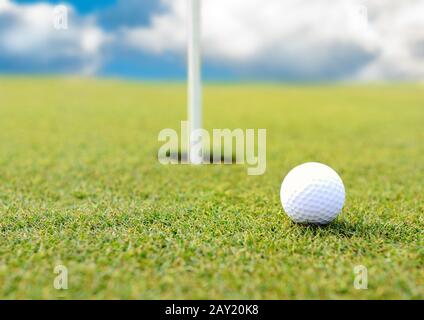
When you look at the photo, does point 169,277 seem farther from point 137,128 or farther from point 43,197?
point 137,128

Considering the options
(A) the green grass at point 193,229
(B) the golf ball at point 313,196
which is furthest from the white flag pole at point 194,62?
(B) the golf ball at point 313,196

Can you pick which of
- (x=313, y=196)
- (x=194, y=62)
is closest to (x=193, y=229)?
(x=313, y=196)

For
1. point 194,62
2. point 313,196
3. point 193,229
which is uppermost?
point 194,62

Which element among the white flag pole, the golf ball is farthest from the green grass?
the white flag pole

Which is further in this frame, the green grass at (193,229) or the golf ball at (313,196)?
the golf ball at (313,196)

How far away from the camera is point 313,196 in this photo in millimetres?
3305

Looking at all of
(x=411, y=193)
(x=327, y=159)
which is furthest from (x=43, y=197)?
(x=327, y=159)

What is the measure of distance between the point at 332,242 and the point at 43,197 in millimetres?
2598

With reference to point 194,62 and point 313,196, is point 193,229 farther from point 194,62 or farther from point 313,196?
point 194,62

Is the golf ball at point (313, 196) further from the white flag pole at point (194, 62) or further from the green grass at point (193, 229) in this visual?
the white flag pole at point (194, 62)

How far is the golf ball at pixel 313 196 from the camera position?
327 cm

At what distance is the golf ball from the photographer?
129 inches

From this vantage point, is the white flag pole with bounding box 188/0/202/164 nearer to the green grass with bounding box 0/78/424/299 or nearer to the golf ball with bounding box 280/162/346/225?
the green grass with bounding box 0/78/424/299
